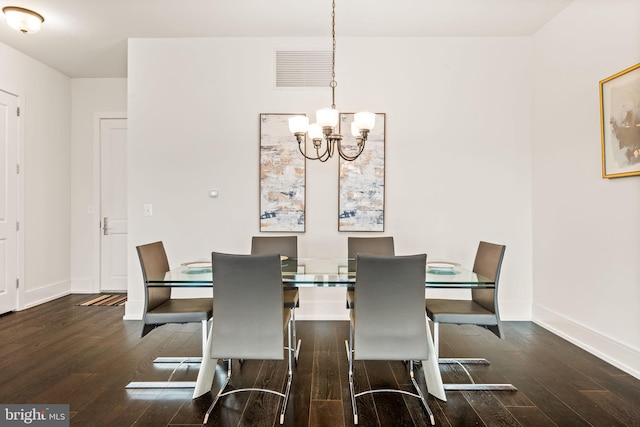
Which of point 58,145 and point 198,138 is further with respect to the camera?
point 58,145

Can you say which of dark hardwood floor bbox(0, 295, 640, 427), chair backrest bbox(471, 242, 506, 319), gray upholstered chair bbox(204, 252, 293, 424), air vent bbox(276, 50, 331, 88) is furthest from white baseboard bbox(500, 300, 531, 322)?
air vent bbox(276, 50, 331, 88)

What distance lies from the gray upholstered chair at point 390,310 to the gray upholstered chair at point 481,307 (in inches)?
17.1

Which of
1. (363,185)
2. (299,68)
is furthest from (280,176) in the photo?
(299,68)

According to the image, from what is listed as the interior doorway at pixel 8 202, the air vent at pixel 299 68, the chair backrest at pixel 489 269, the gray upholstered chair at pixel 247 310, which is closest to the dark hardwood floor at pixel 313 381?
the gray upholstered chair at pixel 247 310

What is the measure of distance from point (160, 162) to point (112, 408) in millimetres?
2423

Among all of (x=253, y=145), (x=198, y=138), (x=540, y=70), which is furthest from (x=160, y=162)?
(x=540, y=70)

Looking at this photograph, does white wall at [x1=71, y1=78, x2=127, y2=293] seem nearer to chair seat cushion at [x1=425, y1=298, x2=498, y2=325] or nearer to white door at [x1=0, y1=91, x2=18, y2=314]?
white door at [x1=0, y1=91, x2=18, y2=314]

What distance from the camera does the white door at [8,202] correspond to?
12.3ft

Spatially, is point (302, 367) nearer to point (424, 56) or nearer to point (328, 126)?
point (328, 126)

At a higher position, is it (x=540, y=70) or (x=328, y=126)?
(x=540, y=70)

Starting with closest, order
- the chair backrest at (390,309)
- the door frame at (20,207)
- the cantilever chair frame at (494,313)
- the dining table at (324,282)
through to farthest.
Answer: the chair backrest at (390,309) < the dining table at (324,282) < the cantilever chair frame at (494,313) < the door frame at (20,207)

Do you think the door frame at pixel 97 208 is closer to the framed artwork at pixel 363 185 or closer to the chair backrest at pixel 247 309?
the framed artwork at pixel 363 185

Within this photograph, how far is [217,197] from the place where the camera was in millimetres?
3717

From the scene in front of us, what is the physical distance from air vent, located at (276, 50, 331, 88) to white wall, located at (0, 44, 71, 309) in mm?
2919
